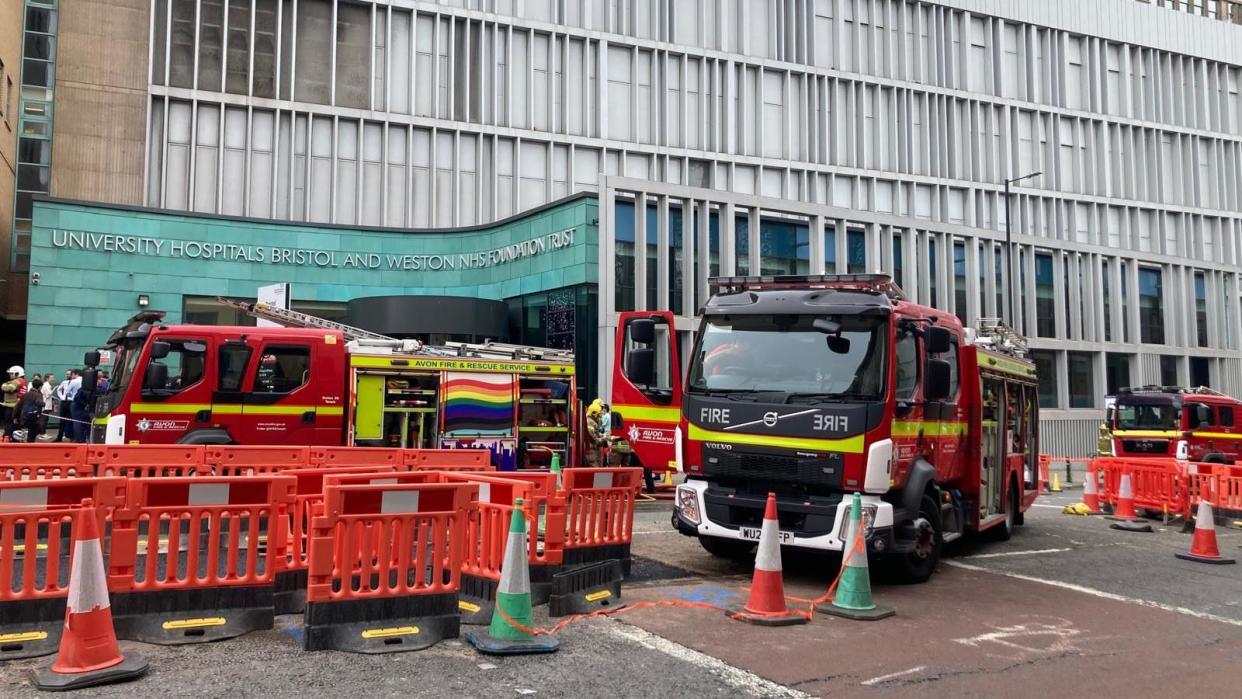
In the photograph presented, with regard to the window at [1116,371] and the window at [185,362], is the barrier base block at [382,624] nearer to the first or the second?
the window at [185,362]

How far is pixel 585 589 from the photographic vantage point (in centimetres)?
755

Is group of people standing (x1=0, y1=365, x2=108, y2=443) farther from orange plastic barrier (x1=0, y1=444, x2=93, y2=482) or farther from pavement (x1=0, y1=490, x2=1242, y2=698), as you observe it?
pavement (x1=0, y1=490, x2=1242, y2=698)

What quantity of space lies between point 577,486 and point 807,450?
214 cm

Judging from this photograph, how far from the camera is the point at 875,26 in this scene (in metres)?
44.2

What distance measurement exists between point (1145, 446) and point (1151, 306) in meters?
22.0

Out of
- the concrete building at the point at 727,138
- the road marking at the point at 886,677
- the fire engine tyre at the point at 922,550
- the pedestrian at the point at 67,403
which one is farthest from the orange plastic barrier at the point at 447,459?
the concrete building at the point at 727,138

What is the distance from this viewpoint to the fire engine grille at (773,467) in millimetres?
8305

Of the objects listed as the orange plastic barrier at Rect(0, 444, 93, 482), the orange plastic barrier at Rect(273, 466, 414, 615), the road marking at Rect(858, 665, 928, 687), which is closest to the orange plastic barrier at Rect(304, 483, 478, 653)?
the orange plastic barrier at Rect(273, 466, 414, 615)

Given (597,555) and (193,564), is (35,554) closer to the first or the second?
(193,564)

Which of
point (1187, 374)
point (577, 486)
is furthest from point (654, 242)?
point (1187, 374)

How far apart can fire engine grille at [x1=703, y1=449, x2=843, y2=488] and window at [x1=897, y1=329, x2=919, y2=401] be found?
1005 millimetres

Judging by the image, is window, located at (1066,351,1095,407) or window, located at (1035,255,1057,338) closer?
window, located at (1066,351,1095,407)

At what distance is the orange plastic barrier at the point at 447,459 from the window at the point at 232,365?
127 inches

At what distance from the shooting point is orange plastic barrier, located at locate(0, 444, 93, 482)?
958 cm
